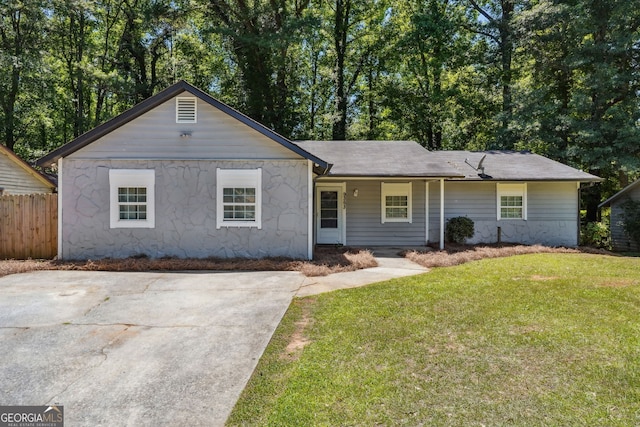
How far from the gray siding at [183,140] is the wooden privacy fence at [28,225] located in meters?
1.83

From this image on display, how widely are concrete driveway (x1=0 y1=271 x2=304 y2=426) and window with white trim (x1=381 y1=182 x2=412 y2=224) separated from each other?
6586mm

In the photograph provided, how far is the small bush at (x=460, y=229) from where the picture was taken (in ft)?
41.9

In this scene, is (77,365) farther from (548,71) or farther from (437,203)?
(548,71)

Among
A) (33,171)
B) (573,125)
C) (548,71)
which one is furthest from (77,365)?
(548,71)

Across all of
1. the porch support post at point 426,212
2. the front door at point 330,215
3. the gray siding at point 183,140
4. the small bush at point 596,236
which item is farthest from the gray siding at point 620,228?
the gray siding at point 183,140

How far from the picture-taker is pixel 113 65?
23.7m

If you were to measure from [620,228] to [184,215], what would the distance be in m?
17.7

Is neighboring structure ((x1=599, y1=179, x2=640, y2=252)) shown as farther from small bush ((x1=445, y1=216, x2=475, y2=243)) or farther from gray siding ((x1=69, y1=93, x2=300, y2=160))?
gray siding ((x1=69, y1=93, x2=300, y2=160))

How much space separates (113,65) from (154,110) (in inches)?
721

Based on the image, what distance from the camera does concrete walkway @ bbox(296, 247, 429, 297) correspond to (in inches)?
271

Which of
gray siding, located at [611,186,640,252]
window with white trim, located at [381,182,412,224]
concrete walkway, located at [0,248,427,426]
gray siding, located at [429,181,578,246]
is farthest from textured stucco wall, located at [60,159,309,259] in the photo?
Answer: gray siding, located at [611,186,640,252]

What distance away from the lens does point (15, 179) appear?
15.0 m

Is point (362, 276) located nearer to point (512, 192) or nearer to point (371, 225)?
point (371, 225)

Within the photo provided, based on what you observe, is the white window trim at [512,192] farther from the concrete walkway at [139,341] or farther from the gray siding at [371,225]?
the concrete walkway at [139,341]
